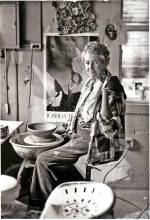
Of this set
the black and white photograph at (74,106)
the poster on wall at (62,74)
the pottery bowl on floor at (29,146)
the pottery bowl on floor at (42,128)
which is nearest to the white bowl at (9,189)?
the black and white photograph at (74,106)

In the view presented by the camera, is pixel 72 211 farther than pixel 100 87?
No

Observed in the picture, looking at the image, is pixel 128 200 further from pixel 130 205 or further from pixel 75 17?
pixel 75 17

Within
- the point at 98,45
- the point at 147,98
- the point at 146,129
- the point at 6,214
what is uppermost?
the point at 98,45

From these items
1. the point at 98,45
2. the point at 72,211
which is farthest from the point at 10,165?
the point at 98,45

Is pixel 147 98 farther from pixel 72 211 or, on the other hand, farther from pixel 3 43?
pixel 3 43

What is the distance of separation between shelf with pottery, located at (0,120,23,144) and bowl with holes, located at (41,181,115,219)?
0.40 metres

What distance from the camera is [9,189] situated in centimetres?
192

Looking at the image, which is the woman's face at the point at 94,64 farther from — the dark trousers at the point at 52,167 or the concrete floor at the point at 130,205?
the concrete floor at the point at 130,205

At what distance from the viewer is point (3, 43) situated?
194 centimetres

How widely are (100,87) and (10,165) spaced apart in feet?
2.25

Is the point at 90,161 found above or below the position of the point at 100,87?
below

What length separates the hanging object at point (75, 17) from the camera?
190cm

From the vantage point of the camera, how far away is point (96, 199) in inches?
73.0

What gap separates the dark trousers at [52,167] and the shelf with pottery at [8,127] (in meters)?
0.20
